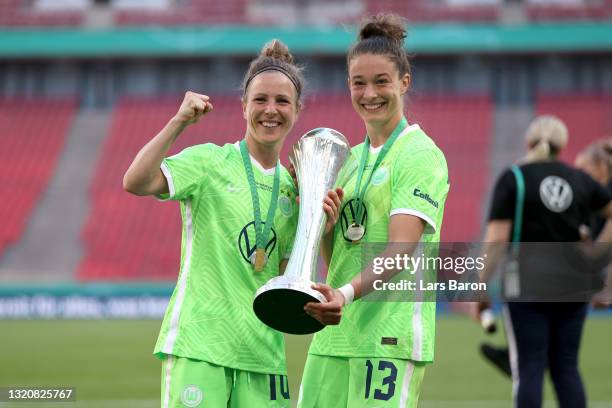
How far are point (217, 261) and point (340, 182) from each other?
0.52 metres

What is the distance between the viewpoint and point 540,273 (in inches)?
219

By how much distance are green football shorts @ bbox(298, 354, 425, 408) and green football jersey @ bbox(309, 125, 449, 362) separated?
1.3 inches

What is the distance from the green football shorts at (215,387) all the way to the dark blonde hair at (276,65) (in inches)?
40.9

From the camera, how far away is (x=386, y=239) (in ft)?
11.9

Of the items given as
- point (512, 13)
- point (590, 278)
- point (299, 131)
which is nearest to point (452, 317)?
point (299, 131)

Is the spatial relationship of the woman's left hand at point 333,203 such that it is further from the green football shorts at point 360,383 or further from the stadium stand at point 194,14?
the stadium stand at point 194,14

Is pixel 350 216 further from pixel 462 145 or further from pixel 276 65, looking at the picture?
pixel 462 145

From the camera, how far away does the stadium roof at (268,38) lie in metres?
24.4

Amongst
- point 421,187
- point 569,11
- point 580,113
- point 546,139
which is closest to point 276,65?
point 421,187

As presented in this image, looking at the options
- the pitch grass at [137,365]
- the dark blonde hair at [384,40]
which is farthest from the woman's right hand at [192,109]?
the pitch grass at [137,365]

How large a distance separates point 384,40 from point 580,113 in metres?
23.3

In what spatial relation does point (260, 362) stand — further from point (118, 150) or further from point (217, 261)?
point (118, 150)

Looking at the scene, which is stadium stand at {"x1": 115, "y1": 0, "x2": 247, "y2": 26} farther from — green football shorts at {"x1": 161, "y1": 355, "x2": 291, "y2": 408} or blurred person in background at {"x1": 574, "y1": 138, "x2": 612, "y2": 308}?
green football shorts at {"x1": 161, "y1": 355, "x2": 291, "y2": 408}

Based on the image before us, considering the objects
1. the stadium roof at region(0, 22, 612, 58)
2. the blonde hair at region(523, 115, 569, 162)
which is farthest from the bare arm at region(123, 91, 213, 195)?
the stadium roof at region(0, 22, 612, 58)
